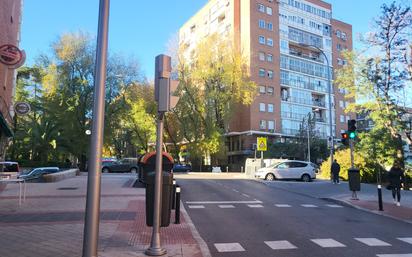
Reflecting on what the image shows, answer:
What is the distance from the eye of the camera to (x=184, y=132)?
5616 cm

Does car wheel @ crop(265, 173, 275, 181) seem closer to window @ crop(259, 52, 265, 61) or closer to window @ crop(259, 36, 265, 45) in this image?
window @ crop(259, 52, 265, 61)

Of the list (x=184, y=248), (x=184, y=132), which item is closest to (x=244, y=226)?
(x=184, y=248)

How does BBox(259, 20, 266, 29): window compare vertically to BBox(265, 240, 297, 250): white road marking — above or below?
above

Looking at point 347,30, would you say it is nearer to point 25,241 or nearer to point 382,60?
point 382,60

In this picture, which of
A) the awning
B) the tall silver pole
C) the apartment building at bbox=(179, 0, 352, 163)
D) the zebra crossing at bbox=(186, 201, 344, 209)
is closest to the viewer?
the tall silver pole

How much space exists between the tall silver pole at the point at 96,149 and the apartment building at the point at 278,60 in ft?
194

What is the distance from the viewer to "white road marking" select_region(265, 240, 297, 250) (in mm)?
7922

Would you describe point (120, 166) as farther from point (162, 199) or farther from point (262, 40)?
point (162, 199)

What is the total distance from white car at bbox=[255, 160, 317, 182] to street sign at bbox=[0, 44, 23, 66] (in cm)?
1969

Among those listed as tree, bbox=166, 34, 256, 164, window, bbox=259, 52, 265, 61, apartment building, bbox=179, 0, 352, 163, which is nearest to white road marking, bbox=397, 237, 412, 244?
tree, bbox=166, 34, 256, 164

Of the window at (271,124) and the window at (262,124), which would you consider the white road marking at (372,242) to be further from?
the window at (271,124)

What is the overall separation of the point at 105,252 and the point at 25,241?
166 centimetres

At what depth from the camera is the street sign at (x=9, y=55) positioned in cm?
1502

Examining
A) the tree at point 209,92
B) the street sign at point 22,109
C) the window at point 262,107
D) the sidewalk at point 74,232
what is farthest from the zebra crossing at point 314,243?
the window at point 262,107
